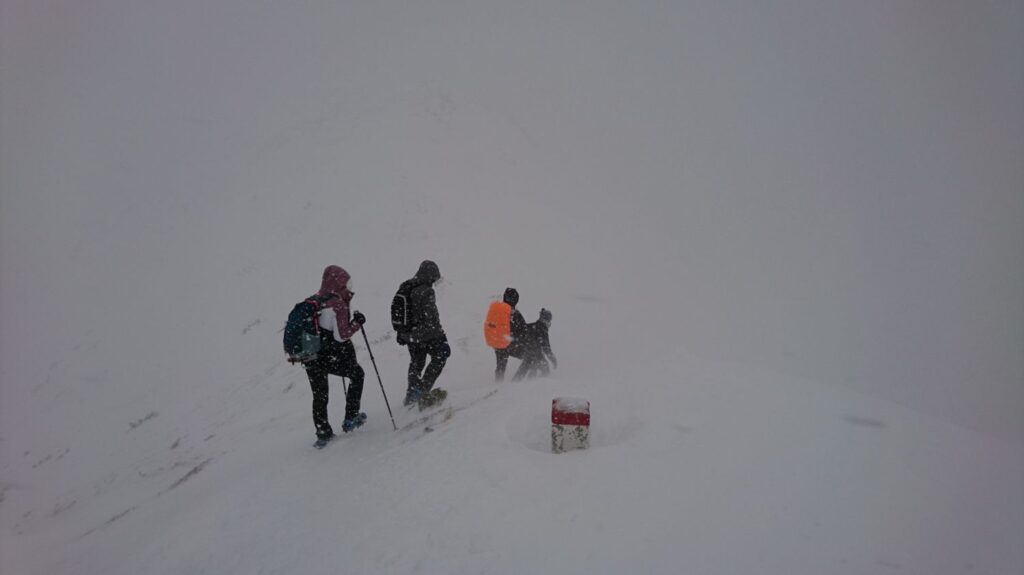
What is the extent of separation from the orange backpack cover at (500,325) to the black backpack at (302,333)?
278 centimetres

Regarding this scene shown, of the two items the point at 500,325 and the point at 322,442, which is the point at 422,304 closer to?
the point at 500,325

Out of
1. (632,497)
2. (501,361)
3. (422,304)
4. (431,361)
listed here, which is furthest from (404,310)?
(632,497)

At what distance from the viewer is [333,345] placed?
6.24 meters

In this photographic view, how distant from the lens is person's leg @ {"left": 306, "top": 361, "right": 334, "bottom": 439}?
6.24 metres

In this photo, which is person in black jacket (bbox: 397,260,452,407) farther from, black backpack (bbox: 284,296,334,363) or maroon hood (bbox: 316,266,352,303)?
black backpack (bbox: 284,296,334,363)

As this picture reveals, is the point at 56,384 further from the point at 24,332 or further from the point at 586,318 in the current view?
the point at 586,318

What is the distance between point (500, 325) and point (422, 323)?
1.52 metres

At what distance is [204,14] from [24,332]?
37517mm

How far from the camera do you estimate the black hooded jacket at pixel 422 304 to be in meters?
6.89

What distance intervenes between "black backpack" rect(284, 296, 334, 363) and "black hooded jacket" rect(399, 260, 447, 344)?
4.25ft

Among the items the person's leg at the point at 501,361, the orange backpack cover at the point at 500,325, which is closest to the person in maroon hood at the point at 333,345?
the orange backpack cover at the point at 500,325

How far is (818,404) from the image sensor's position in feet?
17.7

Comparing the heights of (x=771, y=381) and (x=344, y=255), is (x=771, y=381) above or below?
below

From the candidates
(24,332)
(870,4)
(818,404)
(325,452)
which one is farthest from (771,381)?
Result: (870,4)
